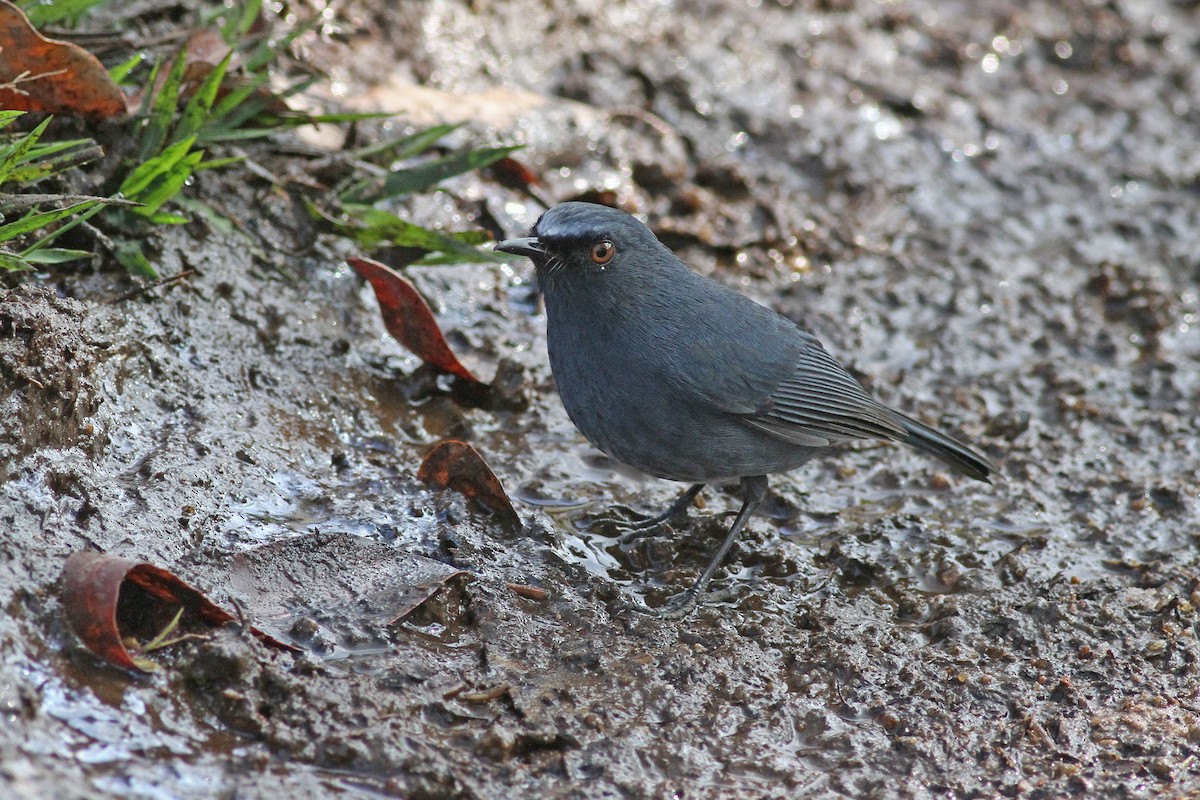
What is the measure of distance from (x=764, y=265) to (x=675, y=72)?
1.81 m

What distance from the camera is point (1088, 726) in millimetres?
4020

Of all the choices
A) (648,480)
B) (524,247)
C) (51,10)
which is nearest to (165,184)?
(51,10)

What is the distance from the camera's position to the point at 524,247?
4.61m

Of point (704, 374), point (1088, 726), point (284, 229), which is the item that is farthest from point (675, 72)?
point (1088, 726)

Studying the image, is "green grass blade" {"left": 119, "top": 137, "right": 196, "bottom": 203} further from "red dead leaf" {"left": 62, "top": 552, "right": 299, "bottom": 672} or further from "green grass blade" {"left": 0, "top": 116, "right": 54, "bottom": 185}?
"red dead leaf" {"left": 62, "top": 552, "right": 299, "bottom": 672}

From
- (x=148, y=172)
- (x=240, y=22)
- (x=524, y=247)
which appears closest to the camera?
(x=524, y=247)

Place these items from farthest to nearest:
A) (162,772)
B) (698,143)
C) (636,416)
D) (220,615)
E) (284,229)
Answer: (698,143)
(284,229)
(636,416)
(220,615)
(162,772)

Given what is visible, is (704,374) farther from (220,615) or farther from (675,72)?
(675,72)

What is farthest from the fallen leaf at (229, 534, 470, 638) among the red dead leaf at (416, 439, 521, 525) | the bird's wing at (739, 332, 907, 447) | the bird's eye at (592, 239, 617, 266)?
the bird's wing at (739, 332, 907, 447)

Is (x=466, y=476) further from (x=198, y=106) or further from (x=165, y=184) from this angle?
(x=198, y=106)

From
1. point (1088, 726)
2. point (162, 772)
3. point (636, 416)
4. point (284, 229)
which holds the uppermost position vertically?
point (284, 229)

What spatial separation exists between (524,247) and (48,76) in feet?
6.53

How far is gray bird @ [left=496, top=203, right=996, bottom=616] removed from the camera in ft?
15.3

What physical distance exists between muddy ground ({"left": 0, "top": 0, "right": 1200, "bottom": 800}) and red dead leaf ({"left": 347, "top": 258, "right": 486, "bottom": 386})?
0.15 m
